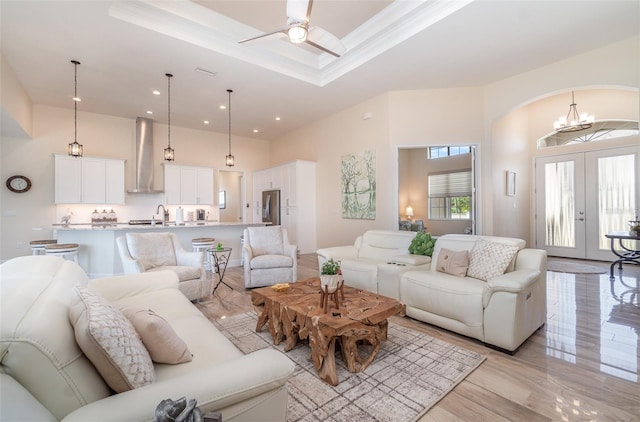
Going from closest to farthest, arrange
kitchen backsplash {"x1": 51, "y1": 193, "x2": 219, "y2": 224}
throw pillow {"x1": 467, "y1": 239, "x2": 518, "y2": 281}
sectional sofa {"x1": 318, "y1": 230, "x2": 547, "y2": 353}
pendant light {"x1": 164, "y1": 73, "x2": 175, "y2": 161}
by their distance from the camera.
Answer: sectional sofa {"x1": 318, "y1": 230, "x2": 547, "y2": 353} → throw pillow {"x1": 467, "y1": 239, "x2": 518, "y2": 281} → pendant light {"x1": 164, "y1": 73, "x2": 175, "y2": 161} → kitchen backsplash {"x1": 51, "y1": 193, "x2": 219, "y2": 224}

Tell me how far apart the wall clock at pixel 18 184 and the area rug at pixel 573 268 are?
34.0ft

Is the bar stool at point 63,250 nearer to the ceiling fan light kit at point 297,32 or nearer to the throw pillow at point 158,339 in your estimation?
the throw pillow at point 158,339

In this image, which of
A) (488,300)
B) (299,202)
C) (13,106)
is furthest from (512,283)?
(13,106)

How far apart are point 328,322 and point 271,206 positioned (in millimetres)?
5980

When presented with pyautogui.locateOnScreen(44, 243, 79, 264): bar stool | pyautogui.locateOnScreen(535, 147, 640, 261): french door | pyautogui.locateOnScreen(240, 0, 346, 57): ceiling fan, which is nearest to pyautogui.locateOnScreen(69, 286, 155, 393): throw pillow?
pyautogui.locateOnScreen(240, 0, 346, 57): ceiling fan

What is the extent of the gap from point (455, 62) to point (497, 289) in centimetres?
354

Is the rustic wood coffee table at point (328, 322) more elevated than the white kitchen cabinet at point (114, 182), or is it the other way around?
the white kitchen cabinet at point (114, 182)

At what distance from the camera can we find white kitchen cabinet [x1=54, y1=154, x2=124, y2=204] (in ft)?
19.2

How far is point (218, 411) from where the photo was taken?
0.96 meters

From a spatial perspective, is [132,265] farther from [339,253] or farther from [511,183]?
[511,183]

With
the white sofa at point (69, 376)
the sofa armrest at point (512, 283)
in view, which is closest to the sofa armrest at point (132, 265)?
the white sofa at point (69, 376)

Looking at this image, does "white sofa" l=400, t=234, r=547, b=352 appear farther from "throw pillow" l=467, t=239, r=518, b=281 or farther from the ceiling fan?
the ceiling fan

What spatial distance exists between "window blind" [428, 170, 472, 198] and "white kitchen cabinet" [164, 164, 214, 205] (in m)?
6.70

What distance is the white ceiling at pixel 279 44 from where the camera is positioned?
3225 mm
